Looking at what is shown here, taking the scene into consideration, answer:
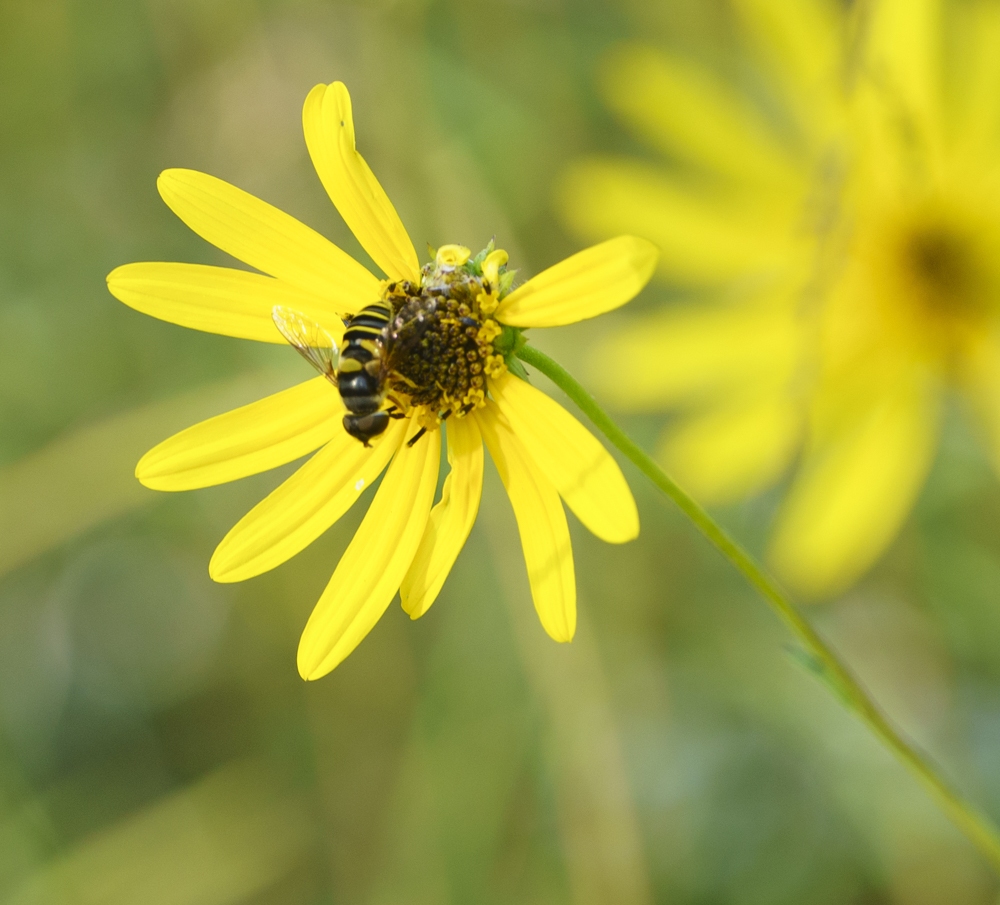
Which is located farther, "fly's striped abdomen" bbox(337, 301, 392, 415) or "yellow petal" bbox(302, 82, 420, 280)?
"fly's striped abdomen" bbox(337, 301, 392, 415)

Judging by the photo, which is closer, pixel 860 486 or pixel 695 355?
pixel 860 486

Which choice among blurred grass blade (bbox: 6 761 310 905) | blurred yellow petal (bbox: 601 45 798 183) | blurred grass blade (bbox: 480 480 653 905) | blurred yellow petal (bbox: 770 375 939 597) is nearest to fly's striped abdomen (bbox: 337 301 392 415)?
blurred grass blade (bbox: 480 480 653 905)

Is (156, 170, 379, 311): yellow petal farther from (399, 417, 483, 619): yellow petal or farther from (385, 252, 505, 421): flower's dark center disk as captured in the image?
(399, 417, 483, 619): yellow petal

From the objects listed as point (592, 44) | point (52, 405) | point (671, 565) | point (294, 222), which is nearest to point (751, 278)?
point (671, 565)

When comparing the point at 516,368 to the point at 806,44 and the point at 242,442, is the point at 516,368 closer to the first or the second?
the point at 242,442

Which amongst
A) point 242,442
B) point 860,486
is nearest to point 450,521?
point 242,442
